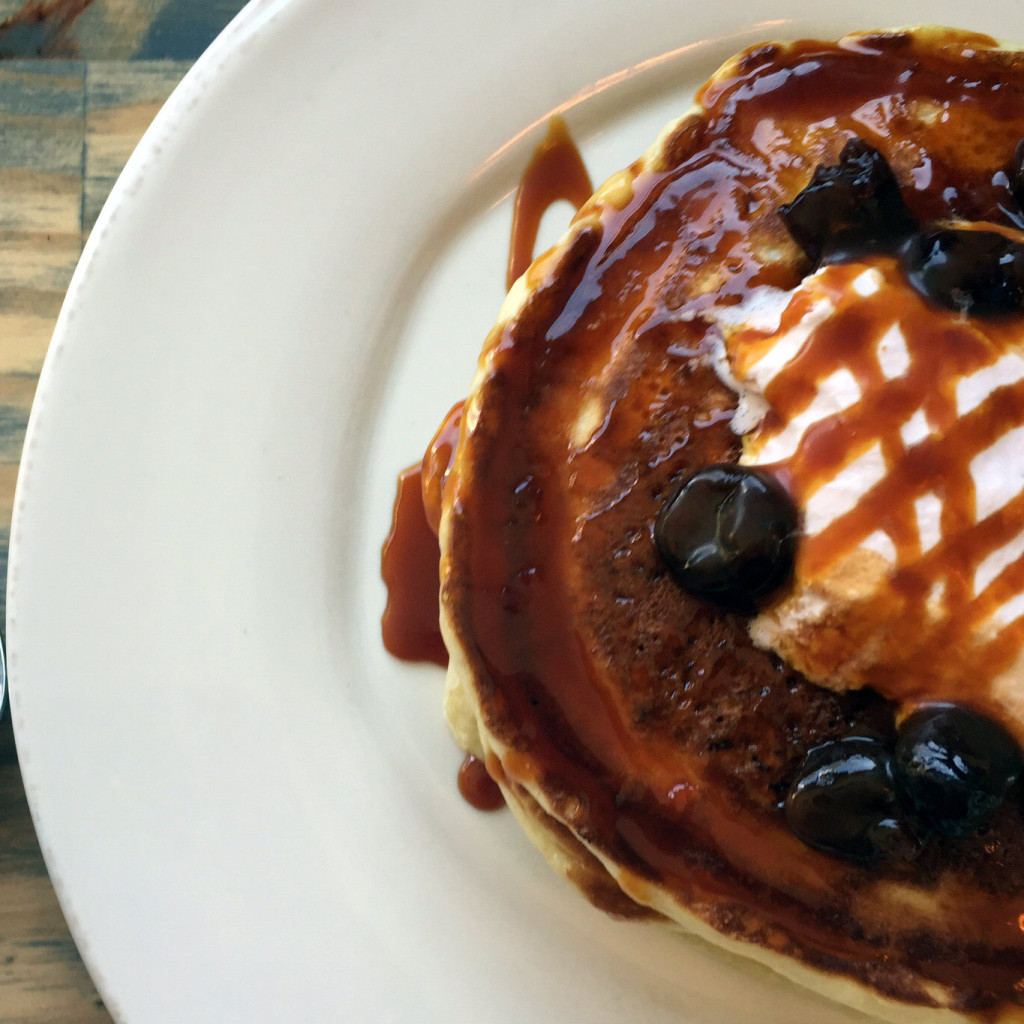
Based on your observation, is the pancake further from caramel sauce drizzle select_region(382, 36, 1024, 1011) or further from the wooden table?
the wooden table

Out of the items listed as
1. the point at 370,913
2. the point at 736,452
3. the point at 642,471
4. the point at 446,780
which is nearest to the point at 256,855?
the point at 370,913

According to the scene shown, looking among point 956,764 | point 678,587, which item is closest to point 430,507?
point 678,587

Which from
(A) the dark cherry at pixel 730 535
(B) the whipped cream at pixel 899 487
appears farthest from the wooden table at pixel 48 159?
(B) the whipped cream at pixel 899 487

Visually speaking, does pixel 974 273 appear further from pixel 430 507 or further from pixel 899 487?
pixel 430 507

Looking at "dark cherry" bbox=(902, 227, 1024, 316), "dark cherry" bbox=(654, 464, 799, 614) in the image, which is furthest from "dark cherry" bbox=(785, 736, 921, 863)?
"dark cherry" bbox=(902, 227, 1024, 316)

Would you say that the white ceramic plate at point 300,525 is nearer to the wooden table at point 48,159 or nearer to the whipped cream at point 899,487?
the wooden table at point 48,159

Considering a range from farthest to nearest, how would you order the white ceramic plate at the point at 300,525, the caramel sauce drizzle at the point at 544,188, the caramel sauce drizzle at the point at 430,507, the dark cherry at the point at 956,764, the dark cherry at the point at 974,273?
1. the caramel sauce drizzle at the point at 544,188
2. the caramel sauce drizzle at the point at 430,507
3. the white ceramic plate at the point at 300,525
4. the dark cherry at the point at 974,273
5. the dark cherry at the point at 956,764

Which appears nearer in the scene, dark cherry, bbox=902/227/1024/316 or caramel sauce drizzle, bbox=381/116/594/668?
dark cherry, bbox=902/227/1024/316
